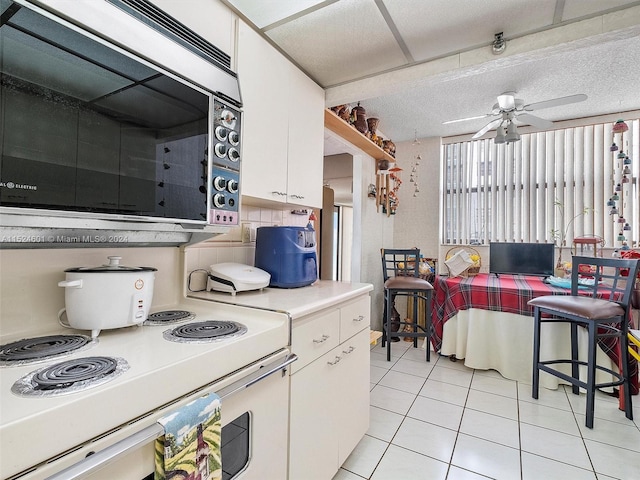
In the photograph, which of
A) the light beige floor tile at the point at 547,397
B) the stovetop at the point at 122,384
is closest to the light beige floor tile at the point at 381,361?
the light beige floor tile at the point at 547,397

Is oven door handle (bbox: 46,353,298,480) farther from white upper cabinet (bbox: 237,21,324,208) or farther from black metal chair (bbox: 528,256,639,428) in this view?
black metal chair (bbox: 528,256,639,428)

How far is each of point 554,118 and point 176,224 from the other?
13.7 feet

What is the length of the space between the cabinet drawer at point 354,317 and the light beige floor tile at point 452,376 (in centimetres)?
140

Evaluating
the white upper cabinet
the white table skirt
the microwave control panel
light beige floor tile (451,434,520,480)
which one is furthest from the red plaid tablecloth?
the microwave control panel

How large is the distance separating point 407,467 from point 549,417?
3.95 feet

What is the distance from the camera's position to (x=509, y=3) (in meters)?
1.38

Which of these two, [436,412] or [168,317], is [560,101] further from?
[168,317]

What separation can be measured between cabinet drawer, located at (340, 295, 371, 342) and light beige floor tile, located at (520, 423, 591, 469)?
3.95ft

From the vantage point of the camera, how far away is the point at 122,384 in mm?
619

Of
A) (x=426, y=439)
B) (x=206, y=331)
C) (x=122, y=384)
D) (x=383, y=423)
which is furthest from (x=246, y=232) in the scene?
(x=426, y=439)

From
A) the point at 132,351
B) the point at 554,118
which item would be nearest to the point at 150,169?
the point at 132,351

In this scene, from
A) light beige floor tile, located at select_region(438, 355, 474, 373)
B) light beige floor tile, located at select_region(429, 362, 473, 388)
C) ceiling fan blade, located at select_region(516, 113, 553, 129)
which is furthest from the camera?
light beige floor tile, located at select_region(438, 355, 474, 373)

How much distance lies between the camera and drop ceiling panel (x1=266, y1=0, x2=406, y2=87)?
4.80 ft

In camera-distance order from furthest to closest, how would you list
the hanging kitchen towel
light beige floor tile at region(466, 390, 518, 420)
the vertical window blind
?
the vertical window blind → light beige floor tile at region(466, 390, 518, 420) → the hanging kitchen towel
